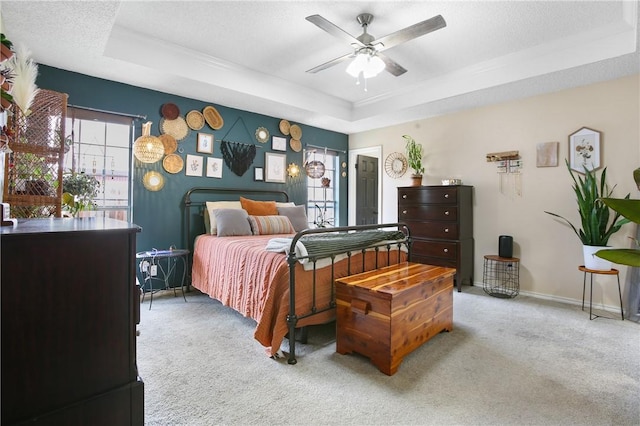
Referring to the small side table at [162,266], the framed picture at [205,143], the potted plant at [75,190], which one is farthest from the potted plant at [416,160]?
the potted plant at [75,190]

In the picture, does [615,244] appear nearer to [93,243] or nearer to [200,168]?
[93,243]

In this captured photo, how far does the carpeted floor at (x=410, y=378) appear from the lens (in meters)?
1.68

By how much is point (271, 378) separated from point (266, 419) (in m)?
0.39

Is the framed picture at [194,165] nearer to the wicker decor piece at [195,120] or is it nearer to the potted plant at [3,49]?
the wicker decor piece at [195,120]

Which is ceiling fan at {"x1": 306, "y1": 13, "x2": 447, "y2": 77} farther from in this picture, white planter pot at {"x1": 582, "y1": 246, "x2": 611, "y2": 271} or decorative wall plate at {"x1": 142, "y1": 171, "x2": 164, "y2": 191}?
white planter pot at {"x1": 582, "y1": 246, "x2": 611, "y2": 271}

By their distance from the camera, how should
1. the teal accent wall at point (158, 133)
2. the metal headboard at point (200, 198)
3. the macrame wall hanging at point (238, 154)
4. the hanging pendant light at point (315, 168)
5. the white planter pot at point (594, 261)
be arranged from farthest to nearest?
the hanging pendant light at point (315, 168) < the macrame wall hanging at point (238, 154) < the metal headboard at point (200, 198) < the teal accent wall at point (158, 133) < the white planter pot at point (594, 261)

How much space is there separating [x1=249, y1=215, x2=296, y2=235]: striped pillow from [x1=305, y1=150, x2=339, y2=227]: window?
130 centimetres

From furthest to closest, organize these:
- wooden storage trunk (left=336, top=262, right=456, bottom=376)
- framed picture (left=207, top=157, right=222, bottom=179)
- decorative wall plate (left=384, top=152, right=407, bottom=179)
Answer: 1. decorative wall plate (left=384, top=152, right=407, bottom=179)
2. framed picture (left=207, top=157, right=222, bottom=179)
3. wooden storage trunk (left=336, top=262, right=456, bottom=376)

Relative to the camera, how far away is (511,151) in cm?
419

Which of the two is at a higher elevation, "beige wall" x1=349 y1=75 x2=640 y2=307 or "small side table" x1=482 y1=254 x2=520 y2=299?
"beige wall" x1=349 y1=75 x2=640 y2=307

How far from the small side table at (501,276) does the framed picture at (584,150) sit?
1287 mm

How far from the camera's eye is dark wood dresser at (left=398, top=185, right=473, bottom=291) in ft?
14.0

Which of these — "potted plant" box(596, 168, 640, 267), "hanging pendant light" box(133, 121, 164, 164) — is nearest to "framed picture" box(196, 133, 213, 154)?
"hanging pendant light" box(133, 121, 164, 164)

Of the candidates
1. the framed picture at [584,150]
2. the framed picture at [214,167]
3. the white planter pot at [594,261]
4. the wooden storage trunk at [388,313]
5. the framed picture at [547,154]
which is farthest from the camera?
the framed picture at [214,167]
